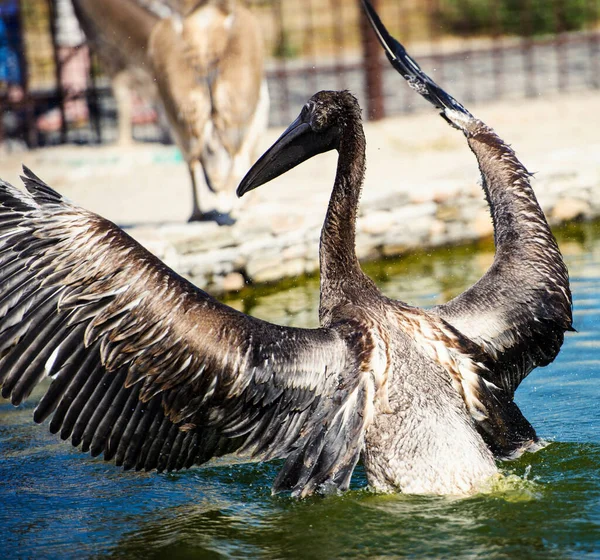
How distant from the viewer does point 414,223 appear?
7.96 meters

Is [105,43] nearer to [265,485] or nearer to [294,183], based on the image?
[294,183]

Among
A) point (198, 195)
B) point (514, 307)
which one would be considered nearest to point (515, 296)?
point (514, 307)

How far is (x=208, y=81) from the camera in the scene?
24.6 feet

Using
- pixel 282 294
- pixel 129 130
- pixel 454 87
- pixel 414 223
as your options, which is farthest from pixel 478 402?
pixel 454 87

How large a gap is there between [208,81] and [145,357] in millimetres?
4178

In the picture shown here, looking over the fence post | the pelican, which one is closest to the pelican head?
the pelican

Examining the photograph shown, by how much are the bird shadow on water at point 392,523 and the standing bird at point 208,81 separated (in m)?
3.60

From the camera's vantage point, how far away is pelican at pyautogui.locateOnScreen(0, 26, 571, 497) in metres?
3.70

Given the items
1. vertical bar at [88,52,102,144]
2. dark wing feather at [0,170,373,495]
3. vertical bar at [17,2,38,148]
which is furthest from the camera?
vertical bar at [88,52,102,144]

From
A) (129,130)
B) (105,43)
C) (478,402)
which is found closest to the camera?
(478,402)

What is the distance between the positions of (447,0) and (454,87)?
10.3 m

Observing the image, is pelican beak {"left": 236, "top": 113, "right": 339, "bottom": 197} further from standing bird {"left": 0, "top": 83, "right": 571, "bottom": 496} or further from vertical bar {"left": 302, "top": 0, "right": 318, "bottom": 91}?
vertical bar {"left": 302, "top": 0, "right": 318, "bottom": 91}

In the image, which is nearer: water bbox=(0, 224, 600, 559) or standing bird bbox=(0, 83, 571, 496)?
water bbox=(0, 224, 600, 559)

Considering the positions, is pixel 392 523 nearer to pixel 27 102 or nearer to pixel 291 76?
pixel 27 102
